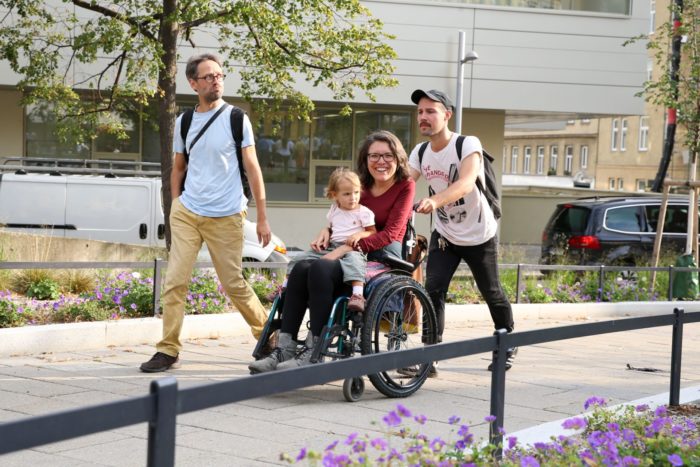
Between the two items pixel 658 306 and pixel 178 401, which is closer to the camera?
pixel 178 401

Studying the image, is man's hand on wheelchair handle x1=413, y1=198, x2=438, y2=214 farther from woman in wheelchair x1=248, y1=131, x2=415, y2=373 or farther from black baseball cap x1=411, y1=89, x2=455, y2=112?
black baseball cap x1=411, y1=89, x2=455, y2=112

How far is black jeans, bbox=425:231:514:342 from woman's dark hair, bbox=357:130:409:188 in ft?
2.60

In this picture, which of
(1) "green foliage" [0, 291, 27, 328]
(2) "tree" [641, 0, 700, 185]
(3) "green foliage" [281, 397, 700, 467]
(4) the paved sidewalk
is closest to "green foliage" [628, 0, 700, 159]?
(2) "tree" [641, 0, 700, 185]

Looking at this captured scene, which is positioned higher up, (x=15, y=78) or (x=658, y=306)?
(x=15, y=78)

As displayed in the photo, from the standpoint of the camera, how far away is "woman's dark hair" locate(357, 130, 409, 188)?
7.02 meters

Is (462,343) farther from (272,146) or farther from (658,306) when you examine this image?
(272,146)

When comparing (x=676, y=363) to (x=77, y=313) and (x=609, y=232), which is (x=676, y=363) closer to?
(x=77, y=313)

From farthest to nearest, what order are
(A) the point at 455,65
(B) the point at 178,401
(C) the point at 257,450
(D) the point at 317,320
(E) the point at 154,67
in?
(A) the point at 455,65 → (E) the point at 154,67 → (D) the point at 317,320 → (C) the point at 257,450 → (B) the point at 178,401

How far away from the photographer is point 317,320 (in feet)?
21.0

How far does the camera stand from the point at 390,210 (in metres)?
7.04

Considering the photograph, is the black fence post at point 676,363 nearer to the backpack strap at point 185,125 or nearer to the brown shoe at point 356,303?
the brown shoe at point 356,303

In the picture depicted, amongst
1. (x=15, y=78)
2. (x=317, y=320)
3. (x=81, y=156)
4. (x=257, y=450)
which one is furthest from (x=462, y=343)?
(x=81, y=156)

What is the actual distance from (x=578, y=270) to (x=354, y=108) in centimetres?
1179

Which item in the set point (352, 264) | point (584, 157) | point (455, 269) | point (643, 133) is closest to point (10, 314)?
point (352, 264)
